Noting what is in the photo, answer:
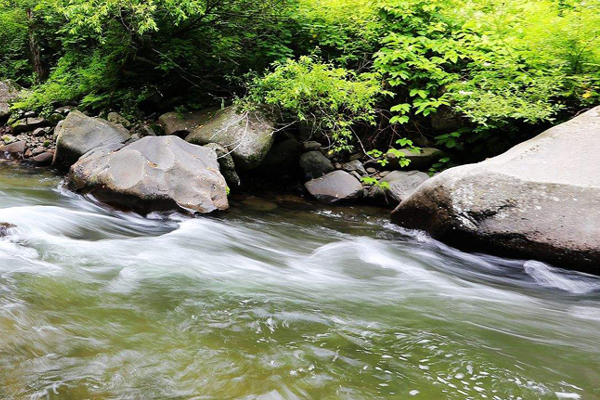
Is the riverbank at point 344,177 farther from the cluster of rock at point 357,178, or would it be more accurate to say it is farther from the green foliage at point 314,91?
the green foliage at point 314,91

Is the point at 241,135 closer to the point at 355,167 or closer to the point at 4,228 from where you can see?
the point at 355,167

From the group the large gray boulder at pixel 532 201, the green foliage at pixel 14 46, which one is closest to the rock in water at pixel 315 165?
the large gray boulder at pixel 532 201

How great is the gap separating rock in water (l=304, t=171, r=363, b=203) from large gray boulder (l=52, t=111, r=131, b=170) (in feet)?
11.2

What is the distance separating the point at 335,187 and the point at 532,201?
3.38 metres

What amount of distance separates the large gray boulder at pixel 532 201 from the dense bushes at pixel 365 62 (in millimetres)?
1079

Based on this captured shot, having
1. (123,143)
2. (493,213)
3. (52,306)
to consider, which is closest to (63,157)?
(123,143)

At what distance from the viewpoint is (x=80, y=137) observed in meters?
7.05

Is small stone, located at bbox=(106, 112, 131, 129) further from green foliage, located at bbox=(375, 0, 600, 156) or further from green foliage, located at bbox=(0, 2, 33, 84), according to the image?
green foliage, located at bbox=(375, 0, 600, 156)

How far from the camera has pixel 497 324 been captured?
9.73 feet

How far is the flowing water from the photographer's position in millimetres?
1996

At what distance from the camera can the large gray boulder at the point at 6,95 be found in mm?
9914

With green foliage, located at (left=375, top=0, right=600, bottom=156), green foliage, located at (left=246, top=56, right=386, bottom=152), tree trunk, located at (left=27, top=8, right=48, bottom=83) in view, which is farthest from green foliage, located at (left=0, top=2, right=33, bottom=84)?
green foliage, located at (left=375, top=0, right=600, bottom=156)

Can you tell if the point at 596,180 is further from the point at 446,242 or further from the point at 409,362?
the point at 409,362

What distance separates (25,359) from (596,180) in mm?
4911
